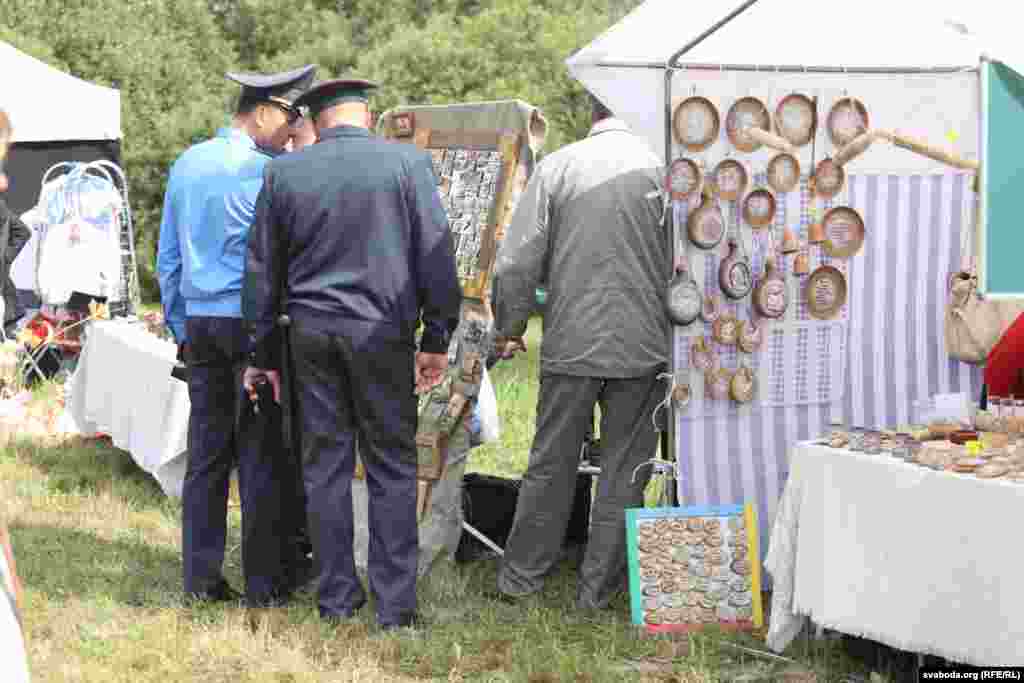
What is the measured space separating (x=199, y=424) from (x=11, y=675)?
2.50 meters

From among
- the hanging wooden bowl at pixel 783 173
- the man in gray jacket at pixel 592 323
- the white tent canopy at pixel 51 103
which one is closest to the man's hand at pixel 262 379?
the man in gray jacket at pixel 592 323

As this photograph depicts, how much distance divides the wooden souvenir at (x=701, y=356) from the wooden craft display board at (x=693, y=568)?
489mm

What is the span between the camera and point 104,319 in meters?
8.59

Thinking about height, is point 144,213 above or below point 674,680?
above

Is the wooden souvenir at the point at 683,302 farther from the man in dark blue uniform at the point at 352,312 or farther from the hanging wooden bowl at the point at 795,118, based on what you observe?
the man in dark blue uniform at the point at 352,312

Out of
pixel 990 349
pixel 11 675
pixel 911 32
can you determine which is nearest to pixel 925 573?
pixel 990 349

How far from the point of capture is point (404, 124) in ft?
20.1

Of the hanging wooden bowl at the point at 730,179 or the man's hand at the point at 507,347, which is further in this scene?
the man's hand at the point at 507,347

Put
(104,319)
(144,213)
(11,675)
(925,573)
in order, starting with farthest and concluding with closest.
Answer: (144,213)
(104,319)
(925,573)
(11,675)

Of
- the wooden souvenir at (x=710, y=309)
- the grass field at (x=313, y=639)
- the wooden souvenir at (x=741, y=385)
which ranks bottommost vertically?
the grass field at (x=313, y=639)

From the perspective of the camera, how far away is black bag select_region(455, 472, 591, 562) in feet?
19.8

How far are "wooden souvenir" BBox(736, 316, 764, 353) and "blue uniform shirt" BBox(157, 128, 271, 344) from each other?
1.73m

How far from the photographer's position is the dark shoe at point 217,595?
5387 mm

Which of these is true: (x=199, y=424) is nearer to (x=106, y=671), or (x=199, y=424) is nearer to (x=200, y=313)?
(x=200, y=313)
